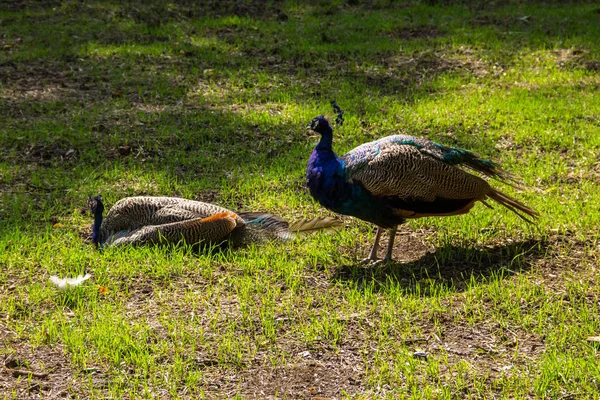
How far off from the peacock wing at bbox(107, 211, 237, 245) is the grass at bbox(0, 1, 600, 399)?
0.13 meters

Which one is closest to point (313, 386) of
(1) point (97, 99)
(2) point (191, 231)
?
(2) point (191, 231)

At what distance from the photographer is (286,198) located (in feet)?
22.5

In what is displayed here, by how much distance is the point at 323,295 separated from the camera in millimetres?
5277

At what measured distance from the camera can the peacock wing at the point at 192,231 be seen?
19.1 feet

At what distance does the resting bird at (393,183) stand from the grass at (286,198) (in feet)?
1.26

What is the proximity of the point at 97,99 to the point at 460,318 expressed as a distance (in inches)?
230

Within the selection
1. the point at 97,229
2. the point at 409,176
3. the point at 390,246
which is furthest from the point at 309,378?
the point at 97,229

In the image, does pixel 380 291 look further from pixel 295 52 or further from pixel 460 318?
pixel 295 52

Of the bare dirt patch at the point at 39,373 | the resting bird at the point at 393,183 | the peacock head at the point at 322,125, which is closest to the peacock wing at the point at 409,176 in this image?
the resting bird at the point at 393,183

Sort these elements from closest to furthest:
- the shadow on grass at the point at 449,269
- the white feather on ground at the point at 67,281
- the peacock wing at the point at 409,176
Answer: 1. the white feather on ground at the point at 67,281
2. the shadow on grass at the point at 449,269
3. the peacock wing at the point at 409,176

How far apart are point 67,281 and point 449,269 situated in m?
2.60

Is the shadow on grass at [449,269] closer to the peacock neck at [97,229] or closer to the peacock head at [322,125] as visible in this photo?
the peacock head at [322,125]

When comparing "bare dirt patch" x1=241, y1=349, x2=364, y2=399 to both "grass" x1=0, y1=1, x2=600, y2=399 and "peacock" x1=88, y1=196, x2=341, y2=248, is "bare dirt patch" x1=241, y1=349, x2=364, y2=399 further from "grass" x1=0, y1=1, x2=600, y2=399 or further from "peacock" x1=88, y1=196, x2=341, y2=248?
"peacock" x1=88, y1=196, x2=341, y2=248

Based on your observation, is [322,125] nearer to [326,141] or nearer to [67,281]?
[326,141]
